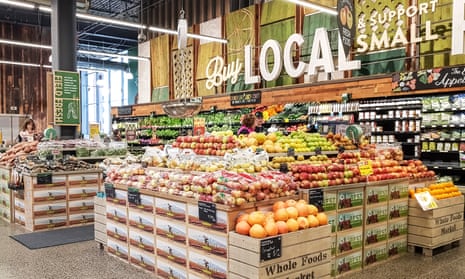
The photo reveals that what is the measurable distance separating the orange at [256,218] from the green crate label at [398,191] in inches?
90.7

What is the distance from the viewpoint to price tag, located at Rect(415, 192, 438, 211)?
501 cm

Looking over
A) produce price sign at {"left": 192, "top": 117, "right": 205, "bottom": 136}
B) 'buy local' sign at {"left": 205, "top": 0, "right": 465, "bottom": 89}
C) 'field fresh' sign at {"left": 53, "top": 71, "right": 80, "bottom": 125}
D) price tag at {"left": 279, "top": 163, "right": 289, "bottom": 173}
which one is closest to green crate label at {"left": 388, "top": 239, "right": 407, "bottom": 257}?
price tag at {"left": 279, "top": 163, "right": 289, "bottom": 173}

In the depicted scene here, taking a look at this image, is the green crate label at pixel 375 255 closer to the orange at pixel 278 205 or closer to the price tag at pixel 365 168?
the price tag at pixel 365 168

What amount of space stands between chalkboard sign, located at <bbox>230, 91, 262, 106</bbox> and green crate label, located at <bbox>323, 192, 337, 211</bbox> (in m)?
7.28

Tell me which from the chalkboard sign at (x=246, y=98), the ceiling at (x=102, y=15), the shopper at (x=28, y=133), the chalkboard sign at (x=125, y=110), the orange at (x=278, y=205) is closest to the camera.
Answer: the orange at (x=278, y=205)

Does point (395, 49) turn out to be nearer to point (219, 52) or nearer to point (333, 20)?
point (333, 20)

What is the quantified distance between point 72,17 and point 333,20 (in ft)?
21.0

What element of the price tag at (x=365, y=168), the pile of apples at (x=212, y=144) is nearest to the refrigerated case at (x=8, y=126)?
the pile of apples at (x=212, y=144)

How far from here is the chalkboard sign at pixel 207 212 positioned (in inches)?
140

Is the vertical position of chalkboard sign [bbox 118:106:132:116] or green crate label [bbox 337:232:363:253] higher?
chalkboard sign [bbox 118:106:132:116]

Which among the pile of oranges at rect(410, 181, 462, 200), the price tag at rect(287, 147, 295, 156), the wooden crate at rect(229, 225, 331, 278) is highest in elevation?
the price tag at rect(287, 147, 295, 156)

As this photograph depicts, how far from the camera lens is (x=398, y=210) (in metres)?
5.08

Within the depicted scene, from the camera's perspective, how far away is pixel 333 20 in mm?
10922

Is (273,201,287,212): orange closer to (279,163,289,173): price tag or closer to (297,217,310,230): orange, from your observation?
(297,217,310,230): orange
